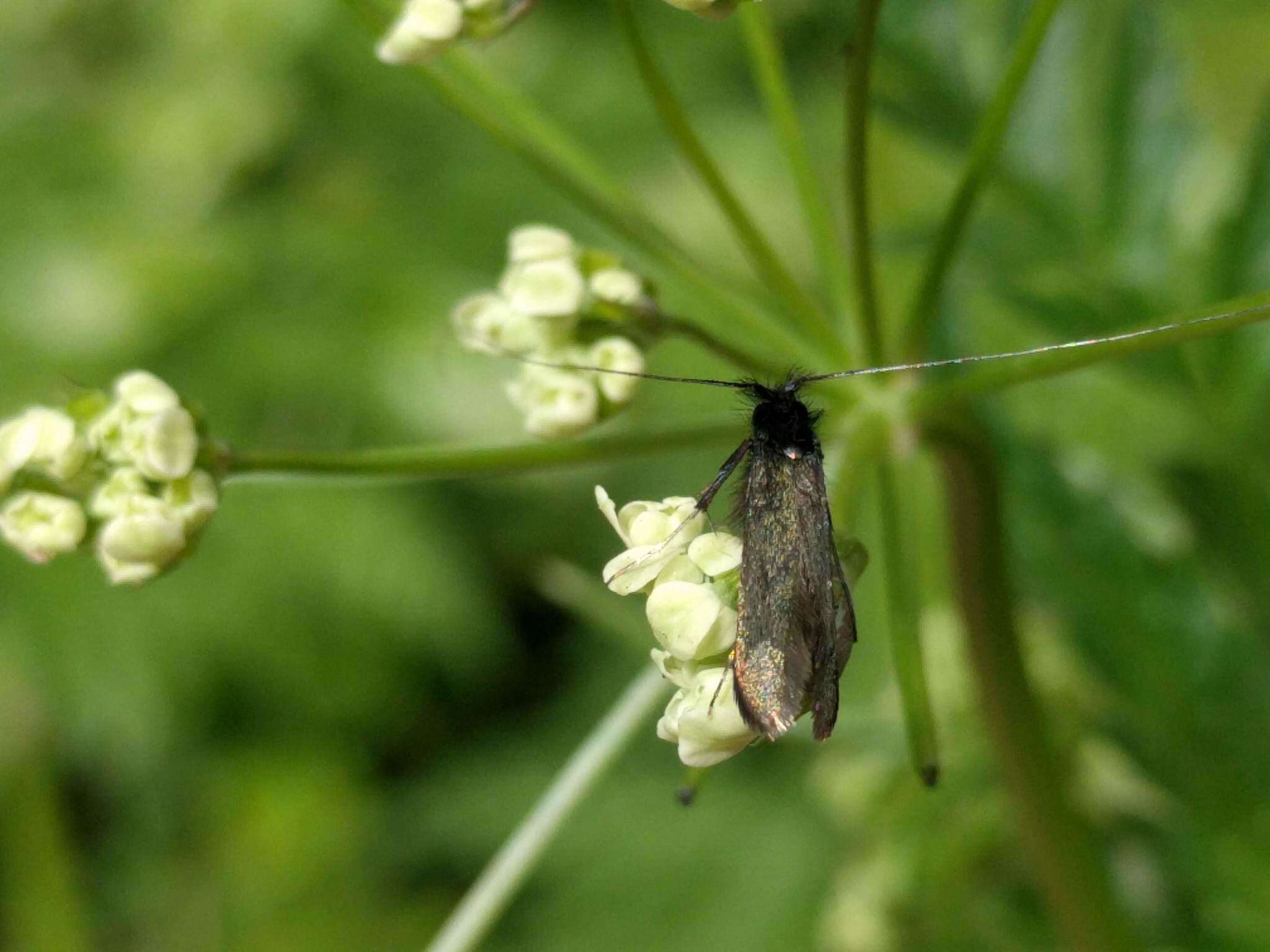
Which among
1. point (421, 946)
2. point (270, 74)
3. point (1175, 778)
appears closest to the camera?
point (1175, 778)

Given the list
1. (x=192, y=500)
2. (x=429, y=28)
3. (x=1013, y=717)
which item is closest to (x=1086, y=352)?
(x=1013, y=717)

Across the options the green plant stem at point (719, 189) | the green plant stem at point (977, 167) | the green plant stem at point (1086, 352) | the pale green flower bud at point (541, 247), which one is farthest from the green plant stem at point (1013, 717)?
the pale green flower bud at point (541, 247)

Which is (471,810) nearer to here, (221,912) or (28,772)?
(221,912)

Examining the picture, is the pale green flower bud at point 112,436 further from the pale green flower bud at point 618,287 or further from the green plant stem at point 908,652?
the green plant stem at point 908,652

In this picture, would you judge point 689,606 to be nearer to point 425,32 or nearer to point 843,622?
point 843,622

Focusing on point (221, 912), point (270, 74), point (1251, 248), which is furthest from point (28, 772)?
point (1251, 248)

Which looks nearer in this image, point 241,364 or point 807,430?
point 807,430
